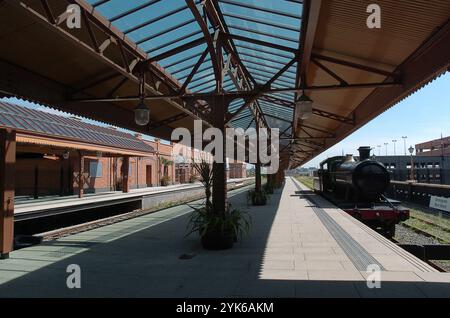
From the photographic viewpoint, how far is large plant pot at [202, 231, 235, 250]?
7484mm

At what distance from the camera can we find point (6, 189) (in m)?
6.91

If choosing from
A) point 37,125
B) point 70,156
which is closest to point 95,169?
point 70,156

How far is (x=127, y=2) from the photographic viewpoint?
611cm

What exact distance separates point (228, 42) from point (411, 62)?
3725 millimetres

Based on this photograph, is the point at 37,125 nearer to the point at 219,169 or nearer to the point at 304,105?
the point at 219,169

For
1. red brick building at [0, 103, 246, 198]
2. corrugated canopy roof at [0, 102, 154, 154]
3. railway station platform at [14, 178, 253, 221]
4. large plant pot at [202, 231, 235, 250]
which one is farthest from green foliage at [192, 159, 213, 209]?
corrugated canopy roof at [0, 102, 154, 154]

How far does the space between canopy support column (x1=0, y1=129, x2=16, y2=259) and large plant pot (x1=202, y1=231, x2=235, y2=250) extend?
357cm

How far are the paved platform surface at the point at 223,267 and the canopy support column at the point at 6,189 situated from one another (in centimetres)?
36

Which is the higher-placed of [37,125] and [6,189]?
[37,125]

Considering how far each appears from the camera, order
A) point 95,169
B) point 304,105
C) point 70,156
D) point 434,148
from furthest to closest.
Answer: point 434,148 < point 95,169 < point 70,156 < point 304,105

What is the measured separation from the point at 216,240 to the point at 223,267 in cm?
139
